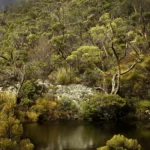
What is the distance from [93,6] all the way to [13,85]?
2652cm

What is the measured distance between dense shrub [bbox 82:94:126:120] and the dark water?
1.22 m

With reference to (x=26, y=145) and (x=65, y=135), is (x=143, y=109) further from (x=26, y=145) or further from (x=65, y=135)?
(x=26, y=145)

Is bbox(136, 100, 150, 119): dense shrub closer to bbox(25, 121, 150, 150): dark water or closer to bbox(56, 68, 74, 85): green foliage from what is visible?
bbox(25, 121, 150, 150): dark water

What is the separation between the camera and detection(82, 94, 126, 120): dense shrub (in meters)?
21.5

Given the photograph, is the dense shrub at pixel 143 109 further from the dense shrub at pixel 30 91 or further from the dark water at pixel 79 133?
the dense shrub at pixel 30 91

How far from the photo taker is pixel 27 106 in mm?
22781

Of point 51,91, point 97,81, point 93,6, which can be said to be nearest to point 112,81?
point 97,81

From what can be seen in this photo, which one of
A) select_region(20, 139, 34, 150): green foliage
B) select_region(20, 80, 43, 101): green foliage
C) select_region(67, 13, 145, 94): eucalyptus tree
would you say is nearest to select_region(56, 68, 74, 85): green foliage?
select_region(67, 13, 145, 94): eucalyptus tree

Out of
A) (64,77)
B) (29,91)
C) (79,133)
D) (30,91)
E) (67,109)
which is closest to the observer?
(79,133)

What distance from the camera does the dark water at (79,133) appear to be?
47.6 feet

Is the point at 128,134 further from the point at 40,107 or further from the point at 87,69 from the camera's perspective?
the point at 87,69

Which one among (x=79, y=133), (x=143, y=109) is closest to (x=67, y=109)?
(x=143, y=109)

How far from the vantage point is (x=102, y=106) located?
2175 centimetres

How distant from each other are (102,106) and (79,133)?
485 cm
